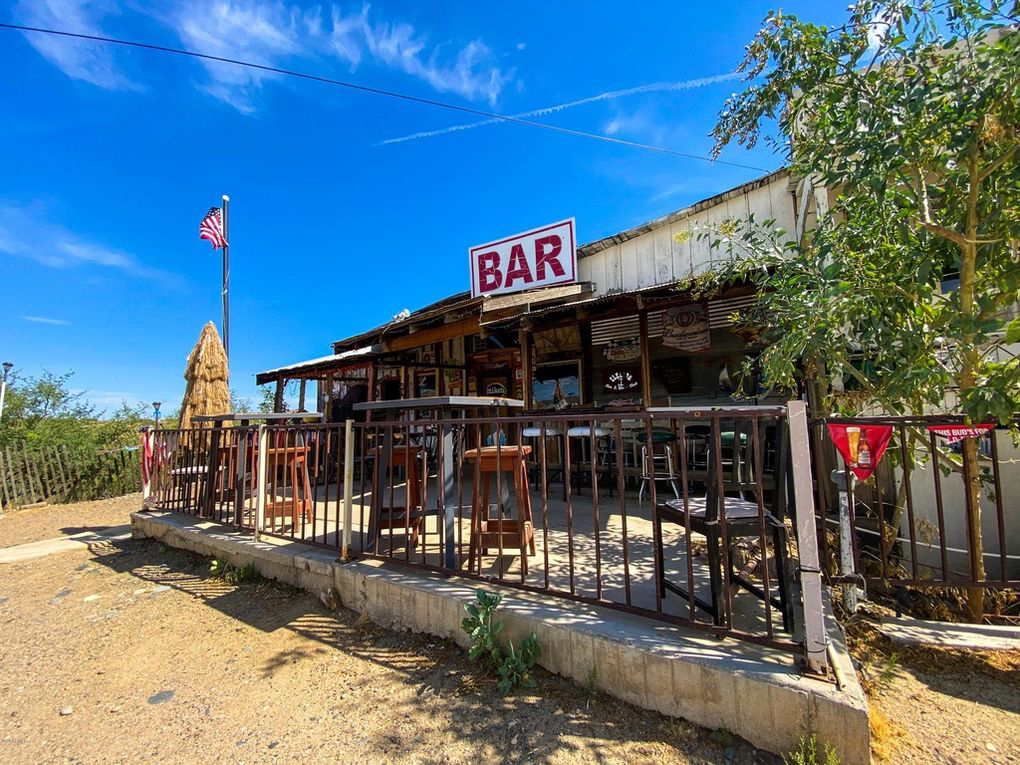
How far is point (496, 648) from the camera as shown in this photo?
2.46m

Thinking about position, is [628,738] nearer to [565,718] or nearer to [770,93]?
[565,718]

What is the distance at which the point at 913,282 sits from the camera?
2709mm

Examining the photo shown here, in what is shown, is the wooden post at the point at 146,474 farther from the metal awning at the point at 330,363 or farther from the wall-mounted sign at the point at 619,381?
the wall-mounted sign at the point at 619,381

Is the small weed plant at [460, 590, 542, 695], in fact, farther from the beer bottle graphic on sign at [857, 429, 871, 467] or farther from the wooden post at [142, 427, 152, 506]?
the wooden post at [142, 427, 152, 506]

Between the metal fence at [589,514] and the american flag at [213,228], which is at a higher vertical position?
the american flag at [213,228]

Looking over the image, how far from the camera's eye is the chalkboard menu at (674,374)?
754 centimetres

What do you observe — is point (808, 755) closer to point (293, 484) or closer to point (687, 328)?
point (293, 484)

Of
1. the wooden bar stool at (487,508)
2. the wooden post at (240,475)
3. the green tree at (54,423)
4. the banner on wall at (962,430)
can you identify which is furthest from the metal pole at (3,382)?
the banner on wall at (962,430)

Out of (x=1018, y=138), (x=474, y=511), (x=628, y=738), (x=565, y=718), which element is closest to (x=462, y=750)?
(x=565, y=718)

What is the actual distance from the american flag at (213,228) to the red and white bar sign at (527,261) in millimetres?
6577

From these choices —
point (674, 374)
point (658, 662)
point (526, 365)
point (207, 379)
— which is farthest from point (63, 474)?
point (658, 662)

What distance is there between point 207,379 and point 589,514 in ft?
24.4

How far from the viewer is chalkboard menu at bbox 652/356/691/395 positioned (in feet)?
24.7

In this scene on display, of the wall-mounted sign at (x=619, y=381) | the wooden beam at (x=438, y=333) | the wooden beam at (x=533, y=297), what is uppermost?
the wooden beam at (x=533, y=297)
